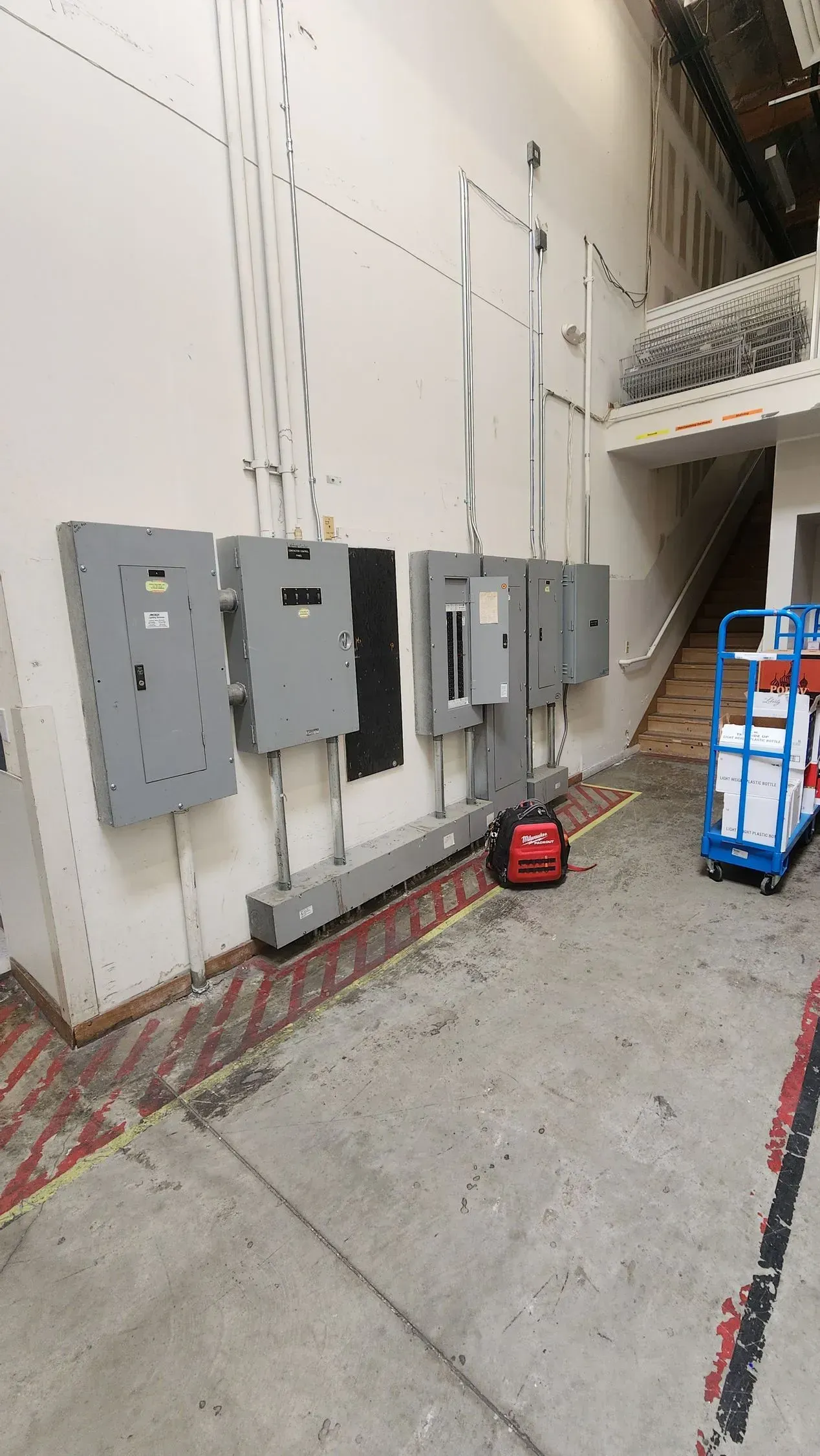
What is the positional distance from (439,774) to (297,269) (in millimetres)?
2622

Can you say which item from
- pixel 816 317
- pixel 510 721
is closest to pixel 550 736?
pixel 510 721

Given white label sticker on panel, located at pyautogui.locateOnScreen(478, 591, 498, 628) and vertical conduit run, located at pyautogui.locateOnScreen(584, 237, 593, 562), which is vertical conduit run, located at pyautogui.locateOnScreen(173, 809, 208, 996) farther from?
vertical conduit run, located at pyautogui.locateOnScreen(584, 237, 593, 562)

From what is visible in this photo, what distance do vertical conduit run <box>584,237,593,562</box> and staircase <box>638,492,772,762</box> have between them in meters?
1.74

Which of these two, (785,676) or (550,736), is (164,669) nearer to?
(785,676)

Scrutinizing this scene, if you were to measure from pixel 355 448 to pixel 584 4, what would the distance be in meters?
4.80

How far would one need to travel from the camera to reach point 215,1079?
2.06 meters

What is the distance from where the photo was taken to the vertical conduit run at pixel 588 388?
478 centimetres

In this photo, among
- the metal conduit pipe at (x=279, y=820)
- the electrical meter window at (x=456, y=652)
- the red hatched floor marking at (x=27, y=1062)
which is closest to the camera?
the red hatched floor marking at (x=27, y=1062)

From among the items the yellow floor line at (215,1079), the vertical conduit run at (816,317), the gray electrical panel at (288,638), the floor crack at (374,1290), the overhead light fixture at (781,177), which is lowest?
the yellow floor line at (215,1079)

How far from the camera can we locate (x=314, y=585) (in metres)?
2.64

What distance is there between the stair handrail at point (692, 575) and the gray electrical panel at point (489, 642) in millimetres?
2609

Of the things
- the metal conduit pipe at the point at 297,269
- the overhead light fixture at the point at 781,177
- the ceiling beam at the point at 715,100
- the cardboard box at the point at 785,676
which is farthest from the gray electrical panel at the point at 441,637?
the overhead light fixture at the point at 781,177

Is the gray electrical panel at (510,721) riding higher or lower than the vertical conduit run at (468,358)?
lower

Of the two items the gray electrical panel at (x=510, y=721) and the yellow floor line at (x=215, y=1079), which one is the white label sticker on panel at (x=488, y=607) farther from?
the yellow floor line at (x=215, y=1079)
